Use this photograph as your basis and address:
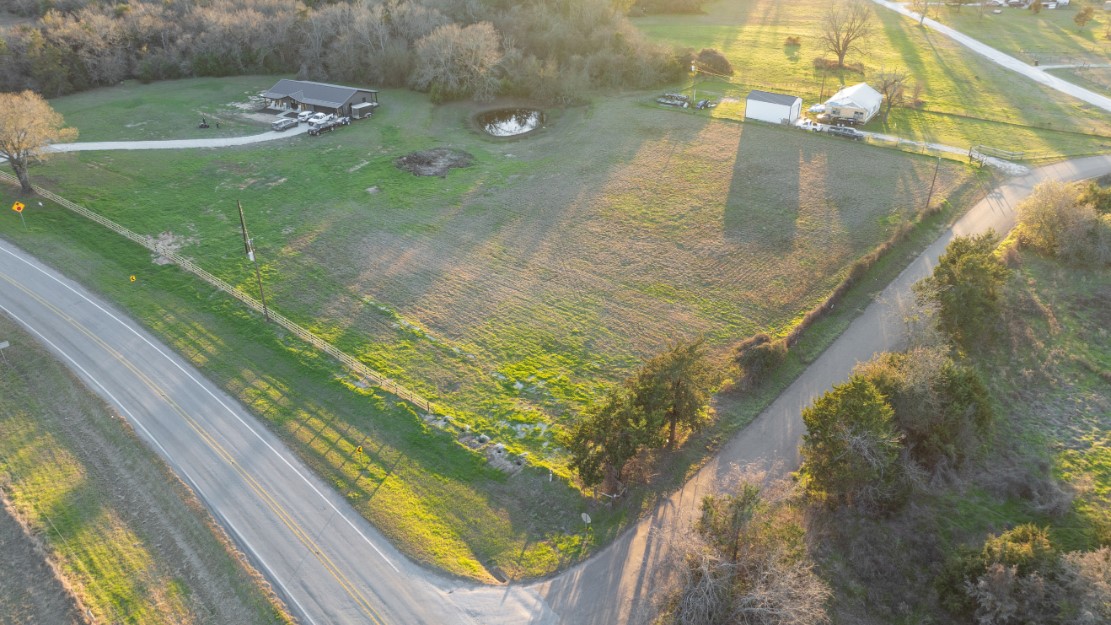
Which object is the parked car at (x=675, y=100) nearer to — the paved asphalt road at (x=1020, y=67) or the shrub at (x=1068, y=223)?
the shrub at (x=1068, y=223)

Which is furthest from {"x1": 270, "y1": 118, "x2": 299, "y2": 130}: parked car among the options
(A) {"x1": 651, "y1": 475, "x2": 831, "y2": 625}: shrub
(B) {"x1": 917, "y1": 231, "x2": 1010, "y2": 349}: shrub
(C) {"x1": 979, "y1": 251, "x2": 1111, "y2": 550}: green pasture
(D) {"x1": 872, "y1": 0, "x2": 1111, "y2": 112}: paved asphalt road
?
(D) {"x1": 872, "y1": 0, "x2": 1111, "y2": 112}: paved asphalt road

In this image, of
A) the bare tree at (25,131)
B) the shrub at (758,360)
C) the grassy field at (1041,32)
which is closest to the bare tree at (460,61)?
the bare tree at (25,131)

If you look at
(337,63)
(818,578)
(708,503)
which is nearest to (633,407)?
(708,503)

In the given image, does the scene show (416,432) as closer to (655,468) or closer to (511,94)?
(655,468)

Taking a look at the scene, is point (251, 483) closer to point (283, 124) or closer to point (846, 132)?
point (283, 124)

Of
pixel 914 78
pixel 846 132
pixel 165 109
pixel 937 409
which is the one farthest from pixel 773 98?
pixel 165 109
